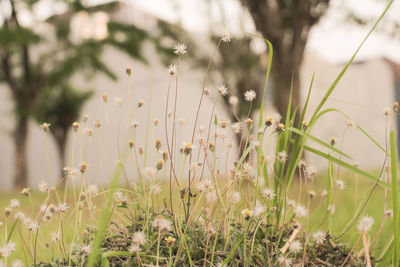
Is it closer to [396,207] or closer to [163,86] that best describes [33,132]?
[163,86]

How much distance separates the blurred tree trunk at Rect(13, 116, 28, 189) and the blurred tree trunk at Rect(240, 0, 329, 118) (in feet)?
19.5

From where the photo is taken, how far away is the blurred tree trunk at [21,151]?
8.77 metres

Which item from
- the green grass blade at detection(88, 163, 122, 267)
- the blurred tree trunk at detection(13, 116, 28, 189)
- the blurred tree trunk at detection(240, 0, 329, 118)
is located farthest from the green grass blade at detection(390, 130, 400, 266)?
the blurred tree trunk at detection(13, 116, 28, 189)

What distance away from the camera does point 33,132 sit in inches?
566

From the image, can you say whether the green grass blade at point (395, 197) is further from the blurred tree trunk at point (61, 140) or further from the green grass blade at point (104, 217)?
the blurred tree trunk at point (61, 140)

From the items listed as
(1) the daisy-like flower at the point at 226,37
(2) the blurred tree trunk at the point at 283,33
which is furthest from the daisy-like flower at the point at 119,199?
(2) the blurred tree trunk at the point at 283,33

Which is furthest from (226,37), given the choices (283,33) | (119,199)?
(283,33)

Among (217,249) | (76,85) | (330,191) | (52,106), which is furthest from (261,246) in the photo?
(76,85)

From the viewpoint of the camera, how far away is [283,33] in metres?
5.80

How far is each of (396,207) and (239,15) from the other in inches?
302

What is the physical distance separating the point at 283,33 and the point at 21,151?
6.38 meters

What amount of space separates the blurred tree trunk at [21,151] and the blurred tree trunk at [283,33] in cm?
593

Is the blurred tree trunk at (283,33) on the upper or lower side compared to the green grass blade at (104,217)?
upper

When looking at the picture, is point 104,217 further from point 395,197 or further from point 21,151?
point 21,151
